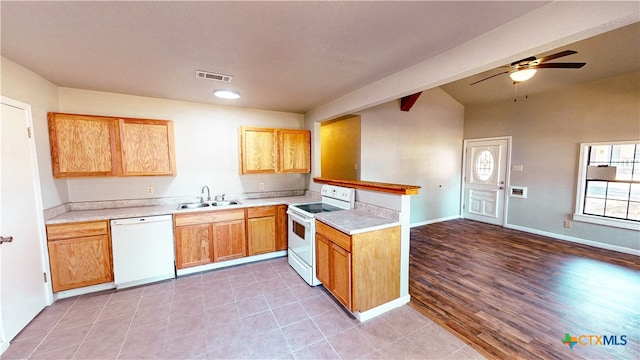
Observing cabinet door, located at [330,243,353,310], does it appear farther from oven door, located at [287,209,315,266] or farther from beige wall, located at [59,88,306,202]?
Result: beige wall, located at [59,88,306,202]

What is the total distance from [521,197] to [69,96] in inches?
305

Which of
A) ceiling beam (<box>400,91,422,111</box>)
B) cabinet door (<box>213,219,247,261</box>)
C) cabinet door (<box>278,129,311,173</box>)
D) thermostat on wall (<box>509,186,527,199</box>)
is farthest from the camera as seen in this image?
thermostat on wall (<box>509,186,527,199</box>)

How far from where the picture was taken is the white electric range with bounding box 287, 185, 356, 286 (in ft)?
9.19

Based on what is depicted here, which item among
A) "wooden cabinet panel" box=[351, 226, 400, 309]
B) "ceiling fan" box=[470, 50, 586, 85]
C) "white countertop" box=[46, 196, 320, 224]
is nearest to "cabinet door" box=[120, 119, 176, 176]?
"white countertop" box=[46, 196, 320, 224]

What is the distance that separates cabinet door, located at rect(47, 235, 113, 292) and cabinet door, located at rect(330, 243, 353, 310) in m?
2.56

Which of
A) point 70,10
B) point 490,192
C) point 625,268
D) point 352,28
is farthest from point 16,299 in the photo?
point 490,192

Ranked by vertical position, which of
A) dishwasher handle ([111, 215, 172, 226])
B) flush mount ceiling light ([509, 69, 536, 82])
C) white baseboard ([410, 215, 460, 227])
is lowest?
white baseboard ([410, 215, 460, 227])

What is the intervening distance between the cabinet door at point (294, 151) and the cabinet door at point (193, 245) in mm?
1467

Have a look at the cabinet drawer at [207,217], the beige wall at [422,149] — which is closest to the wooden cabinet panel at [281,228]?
the cabinet drawer at [207,217]

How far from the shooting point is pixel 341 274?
2.30m

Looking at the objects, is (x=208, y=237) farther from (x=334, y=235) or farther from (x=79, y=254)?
(x=334, y=235)

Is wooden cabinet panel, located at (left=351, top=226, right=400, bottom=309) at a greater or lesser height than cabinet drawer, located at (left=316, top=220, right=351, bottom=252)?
lesser

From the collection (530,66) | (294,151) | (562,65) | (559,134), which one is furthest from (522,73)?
(294,151)

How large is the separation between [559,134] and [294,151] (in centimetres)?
499
